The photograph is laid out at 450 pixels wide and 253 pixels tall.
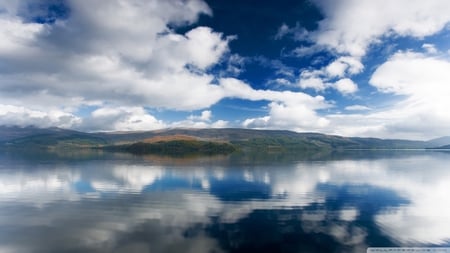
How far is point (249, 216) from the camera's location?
28.4 metres

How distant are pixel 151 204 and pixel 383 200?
3043 cm

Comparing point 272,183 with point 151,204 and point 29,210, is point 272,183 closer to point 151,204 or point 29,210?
point 151,204

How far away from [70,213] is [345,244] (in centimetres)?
2653

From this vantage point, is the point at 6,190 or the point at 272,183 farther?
the point at 272,183

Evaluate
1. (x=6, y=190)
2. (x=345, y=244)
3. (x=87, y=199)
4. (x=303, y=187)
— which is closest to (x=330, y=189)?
(x=303, y=187)

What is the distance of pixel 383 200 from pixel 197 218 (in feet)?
85.5

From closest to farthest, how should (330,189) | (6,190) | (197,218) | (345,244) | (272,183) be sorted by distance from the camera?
(345,244), (197,218), (6,190), (330,189), (272,183)

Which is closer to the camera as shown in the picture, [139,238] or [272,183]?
[139,238]

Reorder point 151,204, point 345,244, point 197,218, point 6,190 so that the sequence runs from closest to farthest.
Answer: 1. point 345,244
2. point 197,218
3. point 151,204
4. point 6,190

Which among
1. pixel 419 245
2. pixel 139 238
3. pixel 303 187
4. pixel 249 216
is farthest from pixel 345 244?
pixel 303 187

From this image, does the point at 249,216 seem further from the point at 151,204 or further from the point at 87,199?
the point at 87,199

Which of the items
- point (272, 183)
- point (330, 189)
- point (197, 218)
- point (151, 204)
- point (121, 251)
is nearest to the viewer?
point (121, 251)

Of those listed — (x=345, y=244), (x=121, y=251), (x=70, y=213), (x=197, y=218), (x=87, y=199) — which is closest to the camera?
(x=121, y=251)

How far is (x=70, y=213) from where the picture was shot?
29.1 metres
